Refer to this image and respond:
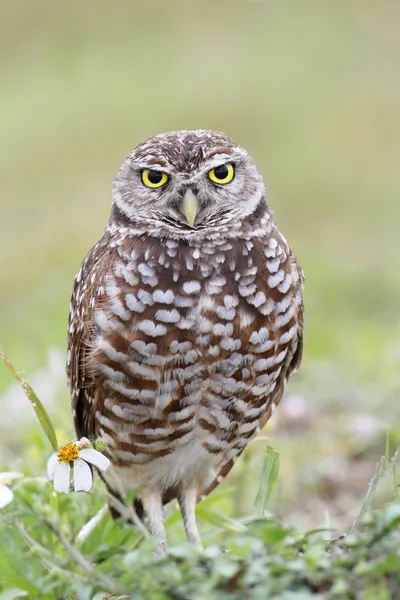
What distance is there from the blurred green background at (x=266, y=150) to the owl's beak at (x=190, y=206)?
5.80ft

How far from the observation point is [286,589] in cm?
237

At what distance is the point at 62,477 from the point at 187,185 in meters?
1.24

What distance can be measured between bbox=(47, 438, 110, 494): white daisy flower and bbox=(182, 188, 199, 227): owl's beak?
1.07 m

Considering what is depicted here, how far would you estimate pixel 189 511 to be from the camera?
3.93 meters

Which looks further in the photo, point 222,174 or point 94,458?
point 222,174

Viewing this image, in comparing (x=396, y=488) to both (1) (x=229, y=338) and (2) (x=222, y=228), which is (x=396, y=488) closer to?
(1) (x=229, y=338)

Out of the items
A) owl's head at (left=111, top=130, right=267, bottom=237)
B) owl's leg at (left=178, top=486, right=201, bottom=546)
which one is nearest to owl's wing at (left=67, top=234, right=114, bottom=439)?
owl's head at (left=111, top=130, right=267, bottom=237)

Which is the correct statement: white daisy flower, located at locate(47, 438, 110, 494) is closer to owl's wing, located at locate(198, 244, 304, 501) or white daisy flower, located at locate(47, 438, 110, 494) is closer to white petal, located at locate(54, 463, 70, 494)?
white petal, located at locate(54, 463, 70, 494)

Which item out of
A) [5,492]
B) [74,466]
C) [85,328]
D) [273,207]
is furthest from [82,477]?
[273,207]

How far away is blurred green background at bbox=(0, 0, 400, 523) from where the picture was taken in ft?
19.6

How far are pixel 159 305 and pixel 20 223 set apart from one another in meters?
8.14

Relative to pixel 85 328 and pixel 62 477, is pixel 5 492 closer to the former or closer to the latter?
pixel 62 477

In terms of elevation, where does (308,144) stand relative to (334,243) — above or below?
above

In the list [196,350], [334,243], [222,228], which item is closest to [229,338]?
[196,350]
